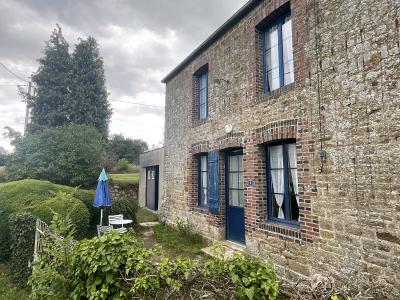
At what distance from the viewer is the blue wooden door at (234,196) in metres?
6.52

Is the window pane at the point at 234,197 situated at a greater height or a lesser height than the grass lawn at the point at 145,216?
greater

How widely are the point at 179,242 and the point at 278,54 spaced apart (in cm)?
570

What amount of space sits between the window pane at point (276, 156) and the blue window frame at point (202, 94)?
316 centimetres

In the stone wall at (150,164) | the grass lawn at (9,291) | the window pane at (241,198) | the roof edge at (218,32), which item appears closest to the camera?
the grass lawn at (9,291)

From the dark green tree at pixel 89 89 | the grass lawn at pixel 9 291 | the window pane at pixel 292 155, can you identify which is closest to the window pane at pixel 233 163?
the window pane at pixel 292 155

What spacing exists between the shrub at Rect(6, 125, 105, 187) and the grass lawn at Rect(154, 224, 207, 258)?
6.12 m

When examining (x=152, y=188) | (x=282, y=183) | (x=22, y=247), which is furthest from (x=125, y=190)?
(x=282, y=183)

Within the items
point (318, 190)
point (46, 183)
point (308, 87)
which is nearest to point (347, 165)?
point (318, 190)

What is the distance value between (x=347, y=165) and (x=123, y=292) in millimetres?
3489

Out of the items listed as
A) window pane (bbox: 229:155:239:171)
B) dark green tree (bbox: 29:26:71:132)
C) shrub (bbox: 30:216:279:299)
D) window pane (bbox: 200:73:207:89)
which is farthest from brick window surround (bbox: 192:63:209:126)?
dark green tree (bbox: 29:26:71:132)

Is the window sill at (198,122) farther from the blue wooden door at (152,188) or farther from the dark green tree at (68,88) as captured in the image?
the dark green tree at (68,88)

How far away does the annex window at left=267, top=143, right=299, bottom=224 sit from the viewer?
4973 mm

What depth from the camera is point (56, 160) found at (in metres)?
12.5

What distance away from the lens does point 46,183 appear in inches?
299
